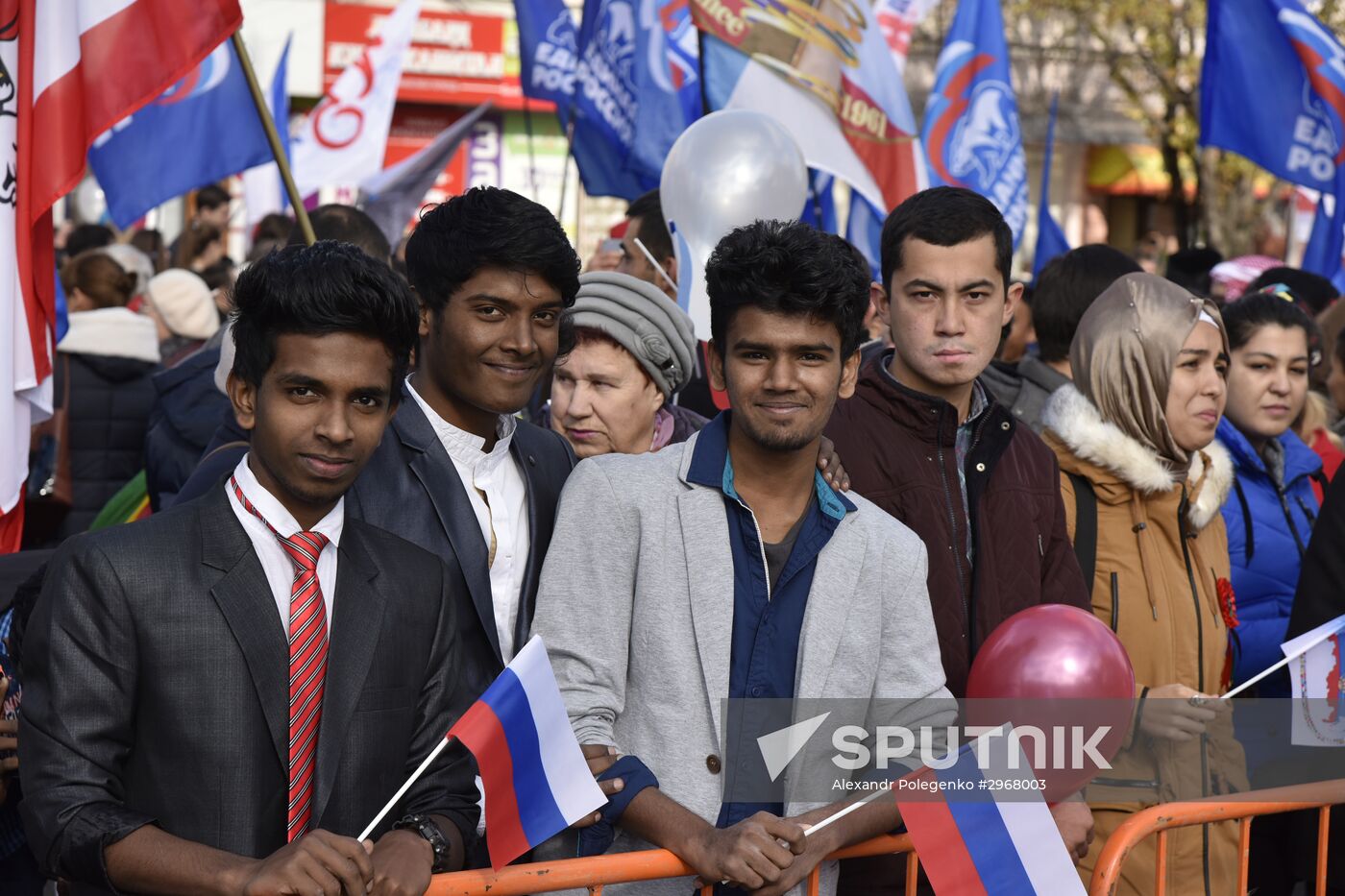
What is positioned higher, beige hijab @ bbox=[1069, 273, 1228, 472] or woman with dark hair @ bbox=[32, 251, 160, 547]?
woman with dark hair @ bbox=[32, 251, 160, 547]

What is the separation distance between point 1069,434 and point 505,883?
2083mm

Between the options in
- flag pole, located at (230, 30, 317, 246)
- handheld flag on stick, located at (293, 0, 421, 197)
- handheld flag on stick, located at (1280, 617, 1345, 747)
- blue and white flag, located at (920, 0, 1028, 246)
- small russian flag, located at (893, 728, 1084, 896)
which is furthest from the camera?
handheld flag on stick, located at (293, 0, 421, 197)

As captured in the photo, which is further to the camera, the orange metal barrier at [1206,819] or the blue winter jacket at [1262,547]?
the blue winter jacket at [1262,547]

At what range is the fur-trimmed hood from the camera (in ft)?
13.4

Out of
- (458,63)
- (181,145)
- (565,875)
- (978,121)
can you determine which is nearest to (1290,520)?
(565,875)

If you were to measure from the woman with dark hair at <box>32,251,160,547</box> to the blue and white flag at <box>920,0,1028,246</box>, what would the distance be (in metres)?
4.47

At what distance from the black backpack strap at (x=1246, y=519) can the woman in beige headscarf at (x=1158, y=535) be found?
43 cm

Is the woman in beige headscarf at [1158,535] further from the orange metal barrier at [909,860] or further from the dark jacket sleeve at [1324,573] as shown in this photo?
the orange metal barrier at [909,860]

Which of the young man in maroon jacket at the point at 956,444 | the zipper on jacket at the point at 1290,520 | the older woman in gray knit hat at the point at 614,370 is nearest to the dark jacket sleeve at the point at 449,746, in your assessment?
the young man in maroon jacket at the point at 956,444

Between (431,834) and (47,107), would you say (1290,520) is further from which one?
(47,107)

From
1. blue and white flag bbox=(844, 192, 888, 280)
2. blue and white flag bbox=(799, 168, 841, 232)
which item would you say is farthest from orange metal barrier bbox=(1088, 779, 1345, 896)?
blue and white flag bbox=(844, 192, 888, 280)

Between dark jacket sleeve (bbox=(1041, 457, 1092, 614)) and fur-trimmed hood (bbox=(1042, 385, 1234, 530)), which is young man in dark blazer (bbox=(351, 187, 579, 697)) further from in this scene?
fur-trimmed hood (bbox=(1042, 385, 1234, 530))

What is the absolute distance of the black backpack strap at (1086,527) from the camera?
405 centimetres

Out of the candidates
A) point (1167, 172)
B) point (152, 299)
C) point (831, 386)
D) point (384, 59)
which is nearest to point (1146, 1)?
point (1167, 172)
